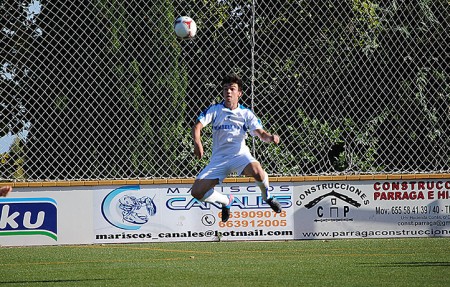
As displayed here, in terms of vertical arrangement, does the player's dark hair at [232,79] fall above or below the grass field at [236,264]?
above

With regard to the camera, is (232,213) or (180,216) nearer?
(180,216)

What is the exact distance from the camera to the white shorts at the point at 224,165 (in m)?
11.6

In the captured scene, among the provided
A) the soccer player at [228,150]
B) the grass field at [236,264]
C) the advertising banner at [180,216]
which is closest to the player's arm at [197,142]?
the soccer player at [228,150]

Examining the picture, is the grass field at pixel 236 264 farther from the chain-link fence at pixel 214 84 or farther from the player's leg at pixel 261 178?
the chain-link fence at pixel 214 84

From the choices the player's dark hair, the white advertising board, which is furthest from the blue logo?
the player's dark hair

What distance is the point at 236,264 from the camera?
35.2 feet

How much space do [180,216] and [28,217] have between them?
7.56ft

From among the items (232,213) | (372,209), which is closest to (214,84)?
(232,213)

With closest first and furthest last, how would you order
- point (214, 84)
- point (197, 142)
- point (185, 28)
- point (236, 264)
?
point (236, 264)
point (197, 142)
point (185, 28)
point (214, 84)

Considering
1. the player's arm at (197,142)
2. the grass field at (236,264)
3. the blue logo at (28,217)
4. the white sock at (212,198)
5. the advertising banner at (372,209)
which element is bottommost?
the grass field at (236,264)

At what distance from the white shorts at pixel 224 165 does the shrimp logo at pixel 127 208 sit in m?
3.10

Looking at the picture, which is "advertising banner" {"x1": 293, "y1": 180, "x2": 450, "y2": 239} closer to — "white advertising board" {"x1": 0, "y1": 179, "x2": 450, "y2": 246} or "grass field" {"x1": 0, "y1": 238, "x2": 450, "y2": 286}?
"white advertising board" {"x1": 0, "y1": 179, "x2": 450, "y2": 246}

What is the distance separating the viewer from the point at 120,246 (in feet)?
46.2

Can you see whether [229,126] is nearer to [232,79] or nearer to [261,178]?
[232,79]
